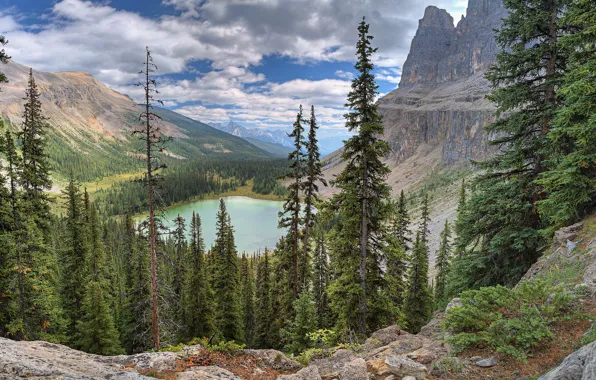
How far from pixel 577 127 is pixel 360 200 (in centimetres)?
722

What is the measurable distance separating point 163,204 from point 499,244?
14.3 m

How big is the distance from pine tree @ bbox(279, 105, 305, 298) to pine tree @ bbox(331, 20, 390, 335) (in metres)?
4.91

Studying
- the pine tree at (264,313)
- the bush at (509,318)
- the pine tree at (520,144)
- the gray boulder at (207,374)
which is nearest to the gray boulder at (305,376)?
the gray boulder at (207,374)

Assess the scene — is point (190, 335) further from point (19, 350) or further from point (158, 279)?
point (19, 350)

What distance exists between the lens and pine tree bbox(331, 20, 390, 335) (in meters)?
12.4

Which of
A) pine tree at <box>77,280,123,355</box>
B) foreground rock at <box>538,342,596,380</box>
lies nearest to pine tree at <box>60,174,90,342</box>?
pine tree at <box>77,280,123,355</box>

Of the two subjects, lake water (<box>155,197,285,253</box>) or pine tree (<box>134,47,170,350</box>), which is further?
lake water (<box>155,197,285,253</box>)

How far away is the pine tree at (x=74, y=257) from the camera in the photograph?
19641mm

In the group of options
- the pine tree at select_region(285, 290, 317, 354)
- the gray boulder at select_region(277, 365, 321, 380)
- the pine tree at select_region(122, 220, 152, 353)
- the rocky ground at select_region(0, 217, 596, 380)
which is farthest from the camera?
the pine tree at select_region(122, 220, 152, 353)

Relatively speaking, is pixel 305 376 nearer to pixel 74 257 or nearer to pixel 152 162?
pixel 152 162

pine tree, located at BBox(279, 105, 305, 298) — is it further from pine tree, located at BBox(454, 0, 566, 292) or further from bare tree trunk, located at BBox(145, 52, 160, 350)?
pine tree, located at BBox(454, 0, 566, 292)

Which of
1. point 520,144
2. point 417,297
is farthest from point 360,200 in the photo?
point 417,297

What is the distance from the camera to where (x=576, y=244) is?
869cm

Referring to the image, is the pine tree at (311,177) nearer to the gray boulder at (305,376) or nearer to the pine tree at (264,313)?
the pine tree at (264,313)
